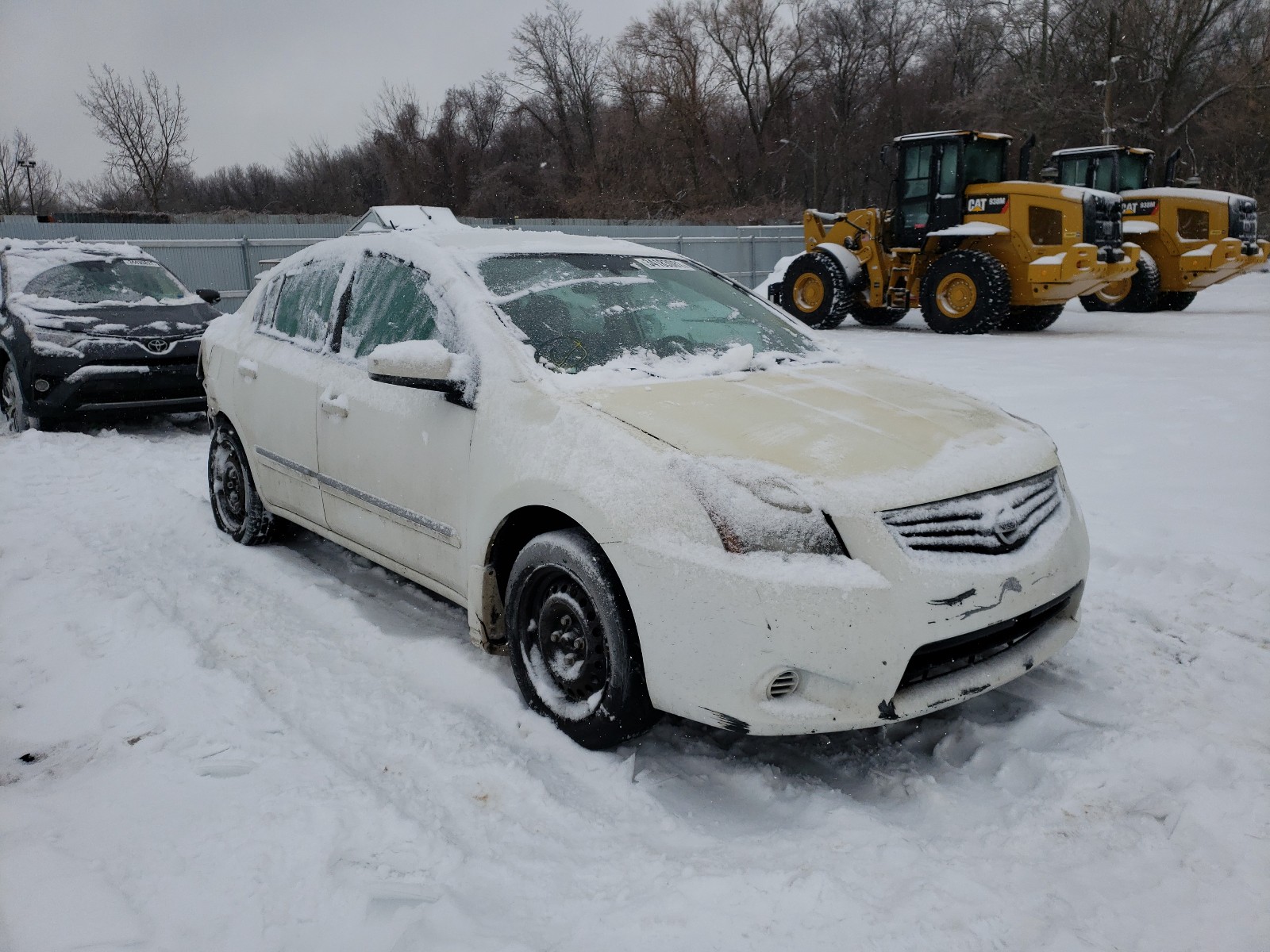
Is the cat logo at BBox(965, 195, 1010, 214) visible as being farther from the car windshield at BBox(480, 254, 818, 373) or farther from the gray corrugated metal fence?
the car windshield at BBox(480, 254, 818, 373)

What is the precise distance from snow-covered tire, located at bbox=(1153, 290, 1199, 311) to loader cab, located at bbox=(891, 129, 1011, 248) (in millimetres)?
4733

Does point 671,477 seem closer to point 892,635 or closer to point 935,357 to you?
point 892,635

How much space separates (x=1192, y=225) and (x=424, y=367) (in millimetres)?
16616

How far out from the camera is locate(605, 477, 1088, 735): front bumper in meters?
2.34

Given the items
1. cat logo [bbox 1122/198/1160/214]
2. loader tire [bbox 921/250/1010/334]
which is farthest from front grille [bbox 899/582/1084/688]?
cat logo [bbox 1122/198/1160/214]

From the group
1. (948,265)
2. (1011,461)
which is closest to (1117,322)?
(948,265)

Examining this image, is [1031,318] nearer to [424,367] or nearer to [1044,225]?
[1044,225]

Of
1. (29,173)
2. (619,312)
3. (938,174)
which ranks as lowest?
(619,312)

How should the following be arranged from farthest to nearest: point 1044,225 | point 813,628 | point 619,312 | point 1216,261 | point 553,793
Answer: point 1216,261, point 1044,225, point 619,312, point 553,793, point 813,628

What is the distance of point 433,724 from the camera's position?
2971 mm

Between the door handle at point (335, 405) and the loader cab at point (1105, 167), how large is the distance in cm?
1552

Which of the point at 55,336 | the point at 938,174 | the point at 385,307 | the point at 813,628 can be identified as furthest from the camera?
the point at 938,174

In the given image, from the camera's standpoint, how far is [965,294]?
43.4 ft

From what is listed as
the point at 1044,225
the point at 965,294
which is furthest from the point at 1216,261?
the point at 965,294
